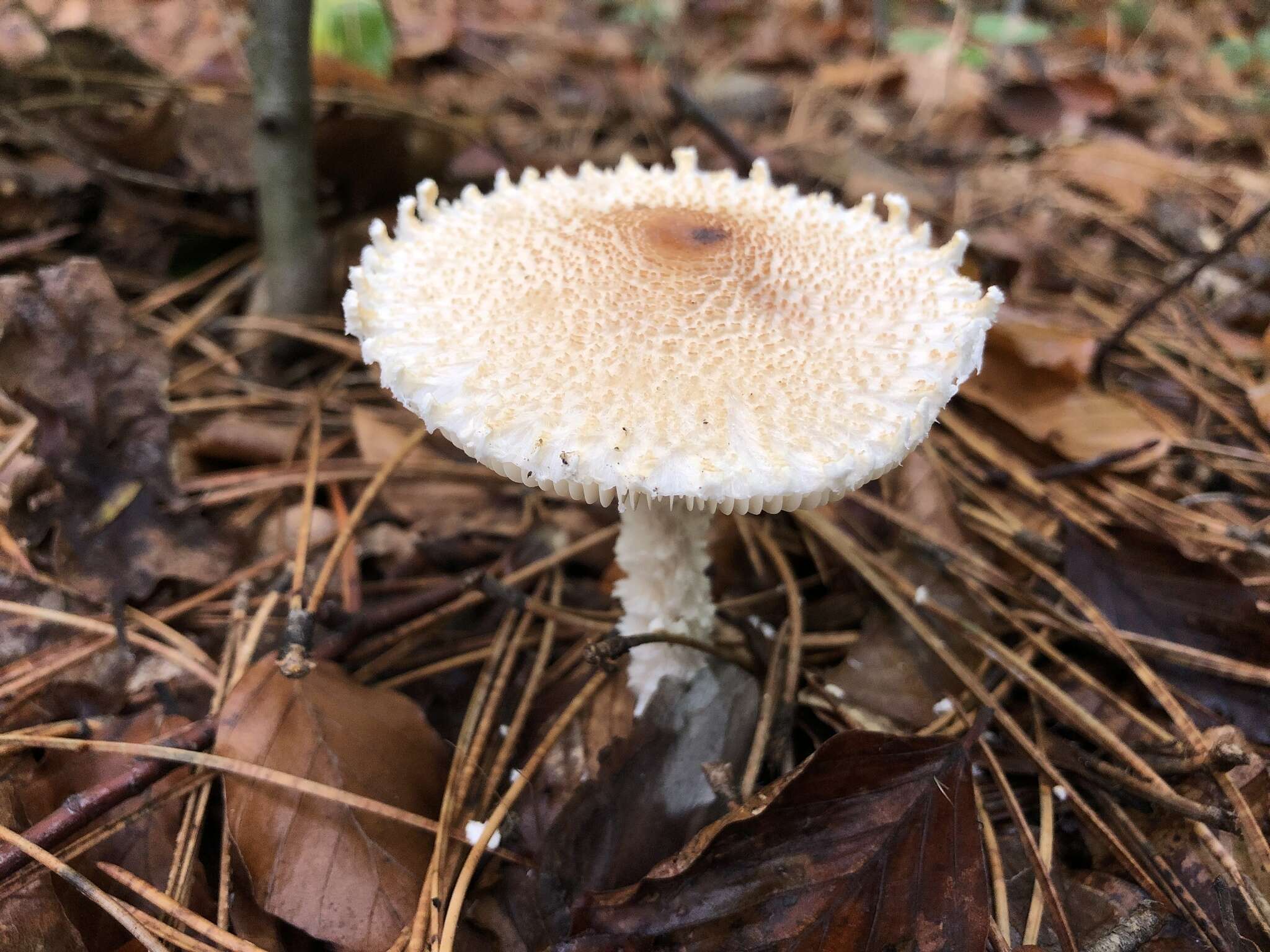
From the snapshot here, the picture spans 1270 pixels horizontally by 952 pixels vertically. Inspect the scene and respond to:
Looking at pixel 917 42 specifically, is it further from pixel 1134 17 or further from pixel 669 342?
pixel 669 342

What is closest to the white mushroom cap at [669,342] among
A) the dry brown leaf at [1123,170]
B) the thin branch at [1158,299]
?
the thin branch at [1158,299]

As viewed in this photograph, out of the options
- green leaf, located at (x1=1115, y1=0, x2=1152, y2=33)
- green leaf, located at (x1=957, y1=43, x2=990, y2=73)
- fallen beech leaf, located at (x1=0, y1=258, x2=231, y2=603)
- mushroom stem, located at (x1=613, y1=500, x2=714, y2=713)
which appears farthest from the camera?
green leaf, located at (x1=1115, y1=0, x2=1152, y2=33)

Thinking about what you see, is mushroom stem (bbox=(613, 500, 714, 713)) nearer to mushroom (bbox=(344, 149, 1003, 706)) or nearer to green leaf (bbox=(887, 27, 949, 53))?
mushroom (bbox=(344, 149, 1003, 706))

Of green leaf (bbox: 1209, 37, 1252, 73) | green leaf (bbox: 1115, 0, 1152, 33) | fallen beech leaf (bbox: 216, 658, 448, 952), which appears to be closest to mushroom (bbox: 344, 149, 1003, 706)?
fallen beech leaf (bbox: 216, 658, 448, 952)

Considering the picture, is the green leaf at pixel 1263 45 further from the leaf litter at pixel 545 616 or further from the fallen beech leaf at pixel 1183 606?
the fallen beech leaf at pixel 1183 606

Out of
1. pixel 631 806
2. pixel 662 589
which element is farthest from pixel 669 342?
pixel 631 806

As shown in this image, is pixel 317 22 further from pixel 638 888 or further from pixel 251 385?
pixel 638 888

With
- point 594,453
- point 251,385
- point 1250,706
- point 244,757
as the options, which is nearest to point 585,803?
point 244,757
